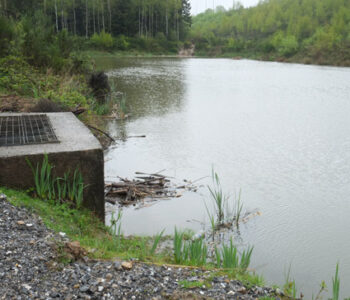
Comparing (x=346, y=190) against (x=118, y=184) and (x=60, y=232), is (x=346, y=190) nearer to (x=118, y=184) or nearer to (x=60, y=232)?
(x=118, y=184)

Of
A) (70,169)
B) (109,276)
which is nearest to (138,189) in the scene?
(70,169)

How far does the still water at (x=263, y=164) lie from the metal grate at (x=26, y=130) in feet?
3.67

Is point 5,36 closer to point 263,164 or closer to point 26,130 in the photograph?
point 26,130

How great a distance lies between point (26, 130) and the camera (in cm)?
465

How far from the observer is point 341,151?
7.82 meters

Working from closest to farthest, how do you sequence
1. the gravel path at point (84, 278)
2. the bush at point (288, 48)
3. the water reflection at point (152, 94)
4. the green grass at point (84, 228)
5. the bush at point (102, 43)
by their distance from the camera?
the gravel path at point (84, 278) < the green grass at point (84, 228) < the water reflection at point (152, 94) < the bush at point (102, 43) < the bush at point (288, 48)

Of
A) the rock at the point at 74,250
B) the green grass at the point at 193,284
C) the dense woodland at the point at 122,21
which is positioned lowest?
→ the green grass at the point at 193,284

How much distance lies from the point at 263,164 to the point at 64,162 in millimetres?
3956

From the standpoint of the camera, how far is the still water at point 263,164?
4.25 meters

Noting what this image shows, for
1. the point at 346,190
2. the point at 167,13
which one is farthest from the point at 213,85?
the point at 167,13

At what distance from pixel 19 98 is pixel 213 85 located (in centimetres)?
1112

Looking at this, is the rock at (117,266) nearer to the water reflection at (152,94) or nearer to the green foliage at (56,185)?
the green foliage at (56,185)

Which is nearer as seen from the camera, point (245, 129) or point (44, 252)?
point (44, 252)

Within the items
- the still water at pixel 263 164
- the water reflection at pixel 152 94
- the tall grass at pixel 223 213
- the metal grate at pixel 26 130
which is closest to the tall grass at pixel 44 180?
the metal grate at pixel 26 130
